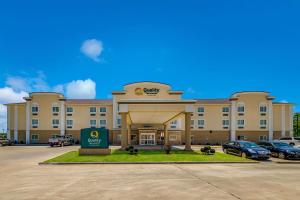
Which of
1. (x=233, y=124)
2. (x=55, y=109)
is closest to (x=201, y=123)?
(x=233, y=124)

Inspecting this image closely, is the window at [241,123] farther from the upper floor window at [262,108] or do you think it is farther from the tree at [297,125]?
the tree at [297,125]

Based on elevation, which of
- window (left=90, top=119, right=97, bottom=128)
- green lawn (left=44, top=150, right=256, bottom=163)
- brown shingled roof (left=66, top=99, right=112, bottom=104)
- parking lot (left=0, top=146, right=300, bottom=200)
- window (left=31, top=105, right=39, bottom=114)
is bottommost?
green lawn (left=44, top=150, right=256, bottom=163)

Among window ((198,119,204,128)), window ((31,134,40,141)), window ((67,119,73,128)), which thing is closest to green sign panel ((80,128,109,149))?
window ((67,119,73,128))

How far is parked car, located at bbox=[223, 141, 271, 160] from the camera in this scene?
23062 millimetres

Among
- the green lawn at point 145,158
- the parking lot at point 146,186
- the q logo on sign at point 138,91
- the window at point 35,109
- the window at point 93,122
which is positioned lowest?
the green lawn at point 145,158

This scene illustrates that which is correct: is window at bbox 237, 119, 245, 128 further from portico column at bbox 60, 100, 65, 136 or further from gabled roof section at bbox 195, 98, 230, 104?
portico column at bbox 60, 100, 65, 136

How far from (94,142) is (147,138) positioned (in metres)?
25.1

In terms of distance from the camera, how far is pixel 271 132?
2104 inches

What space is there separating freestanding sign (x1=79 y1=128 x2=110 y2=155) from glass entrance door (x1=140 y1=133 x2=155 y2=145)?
24.4 metres

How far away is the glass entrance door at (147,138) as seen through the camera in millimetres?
50344

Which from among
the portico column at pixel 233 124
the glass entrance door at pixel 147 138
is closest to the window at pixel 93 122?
the glass entrance door at pixel 147 138

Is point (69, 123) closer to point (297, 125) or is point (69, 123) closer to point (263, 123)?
point (263, 123)

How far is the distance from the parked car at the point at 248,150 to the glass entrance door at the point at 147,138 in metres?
22.8

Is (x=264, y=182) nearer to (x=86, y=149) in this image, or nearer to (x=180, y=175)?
(x=180, y=175)
